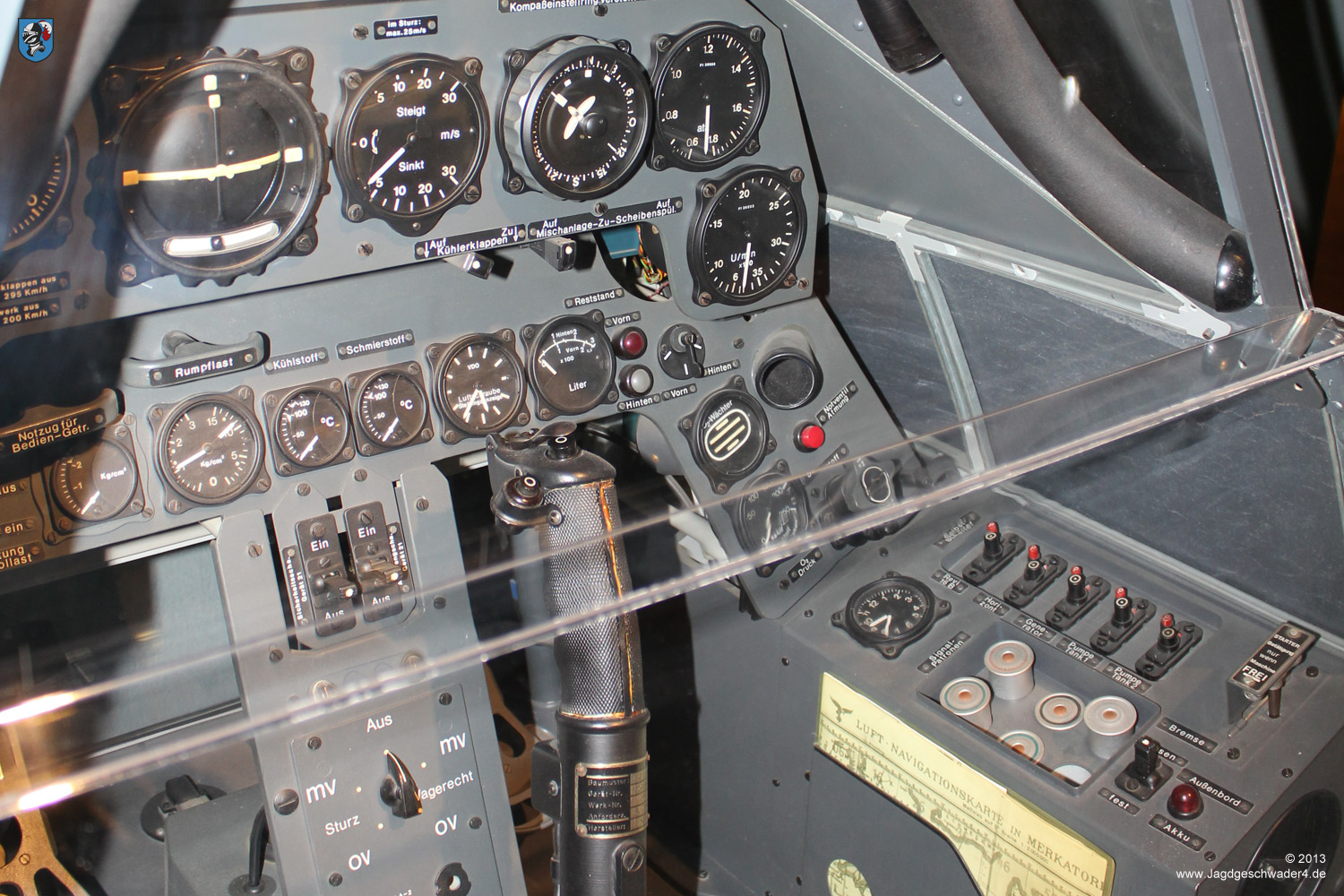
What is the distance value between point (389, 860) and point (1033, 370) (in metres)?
1.77

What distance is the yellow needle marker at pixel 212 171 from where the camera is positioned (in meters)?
1.94

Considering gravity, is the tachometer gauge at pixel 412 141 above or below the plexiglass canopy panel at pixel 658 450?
above

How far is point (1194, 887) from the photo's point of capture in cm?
193

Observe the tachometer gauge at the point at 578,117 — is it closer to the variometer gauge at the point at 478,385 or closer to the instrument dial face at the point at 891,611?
the variometer gauge at the point at 478,385

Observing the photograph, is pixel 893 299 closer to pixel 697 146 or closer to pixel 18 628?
pixel 697 146

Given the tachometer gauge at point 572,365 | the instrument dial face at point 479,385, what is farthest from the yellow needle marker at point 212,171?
the tachometer gauge at point 572,365

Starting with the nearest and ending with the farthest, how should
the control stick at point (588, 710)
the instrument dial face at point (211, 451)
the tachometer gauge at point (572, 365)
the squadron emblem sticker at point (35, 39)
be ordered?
the squadron emblem sticker at point (35, 39) → the control stick at point (588, 710) → the instrument dial face at point (211, 451) → the tachometer gauge at point (572, 365)

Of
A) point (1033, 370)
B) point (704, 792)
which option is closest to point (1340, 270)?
point (1033, 370)

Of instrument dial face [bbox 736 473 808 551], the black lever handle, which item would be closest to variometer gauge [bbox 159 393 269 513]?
instrument dial face [bbox 736 473 808 551]

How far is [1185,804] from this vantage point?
203 centimetres

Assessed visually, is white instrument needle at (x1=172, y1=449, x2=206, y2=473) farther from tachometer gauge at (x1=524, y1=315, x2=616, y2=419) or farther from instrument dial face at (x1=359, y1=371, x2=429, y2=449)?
tachometer gauge at (x1=524, y1=315, x2=616, y2=419)

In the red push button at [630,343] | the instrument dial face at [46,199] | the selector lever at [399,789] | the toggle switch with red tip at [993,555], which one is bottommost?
the selector lever at [399,789]

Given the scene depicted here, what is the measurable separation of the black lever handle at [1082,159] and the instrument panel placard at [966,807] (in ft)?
3.42

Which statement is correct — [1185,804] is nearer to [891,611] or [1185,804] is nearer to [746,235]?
[891,611]
